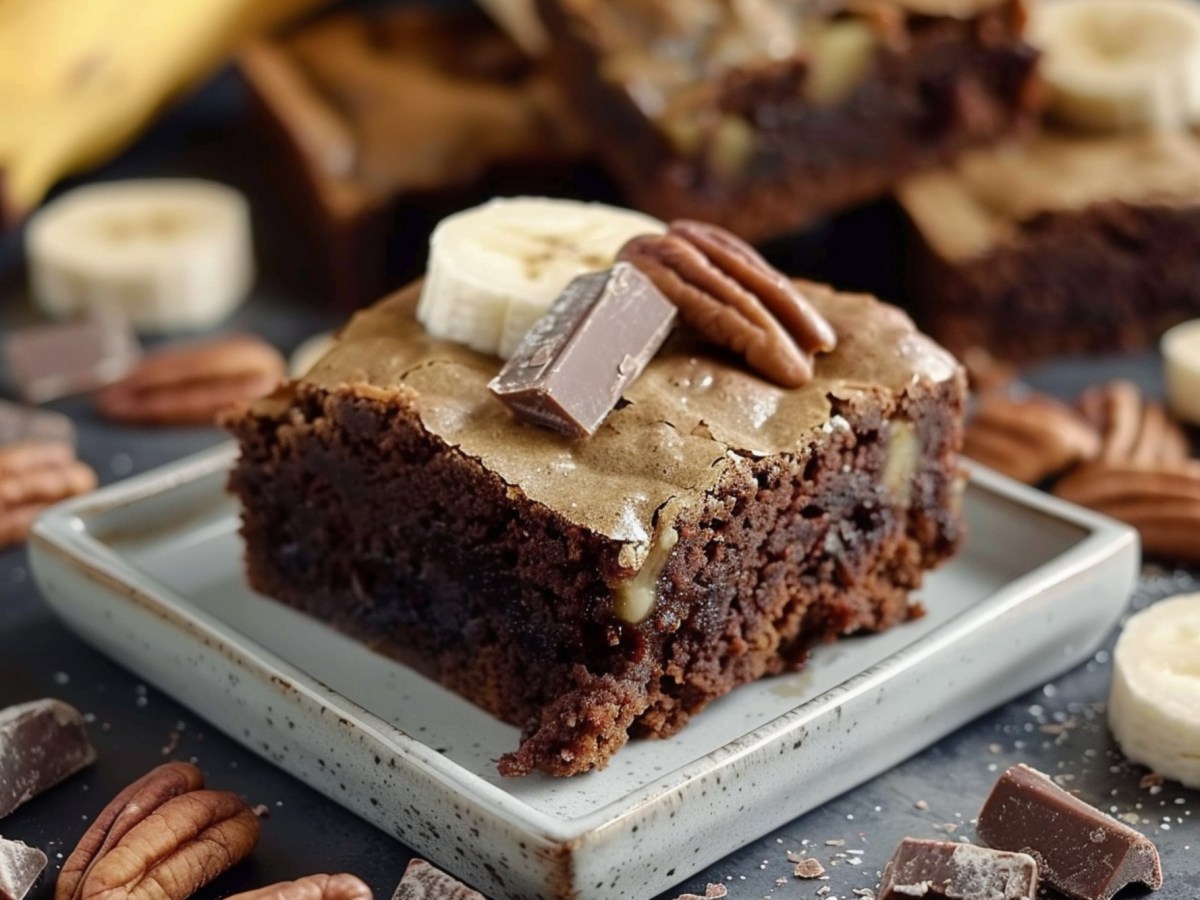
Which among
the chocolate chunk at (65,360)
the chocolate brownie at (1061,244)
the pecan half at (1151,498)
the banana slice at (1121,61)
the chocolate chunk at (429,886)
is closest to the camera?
the chocolate chunk at (429,886)

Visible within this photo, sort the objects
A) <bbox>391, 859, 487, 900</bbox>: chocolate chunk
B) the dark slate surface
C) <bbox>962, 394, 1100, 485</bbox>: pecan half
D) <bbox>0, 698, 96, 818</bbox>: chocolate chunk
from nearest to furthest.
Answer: <bbox>391, 859, 487, 900</bbox>: chocolate chunk → the dark slate surface → <bbox>0, 698, 96, 818</bbox>: chocolate chunk → <bbox>962, 394, 1100, 485</bbox>: pecan half

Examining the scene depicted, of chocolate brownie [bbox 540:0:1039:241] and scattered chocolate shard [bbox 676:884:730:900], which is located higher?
chocolate brownie [bbox 540:0:1039:241]

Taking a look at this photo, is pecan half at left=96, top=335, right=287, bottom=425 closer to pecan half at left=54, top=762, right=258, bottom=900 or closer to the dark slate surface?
the dark slate surface

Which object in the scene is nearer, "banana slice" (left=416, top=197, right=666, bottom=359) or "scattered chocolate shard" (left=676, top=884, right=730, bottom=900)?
"scattered chocolate shard" (left=676, top=884, right=730, bottom=900)

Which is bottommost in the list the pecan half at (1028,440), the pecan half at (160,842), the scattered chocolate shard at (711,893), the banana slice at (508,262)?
the pecan half at (1028,440)

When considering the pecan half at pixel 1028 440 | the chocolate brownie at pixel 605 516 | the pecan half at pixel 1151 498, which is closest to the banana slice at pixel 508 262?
the chocolate brownie at pixel 605 516

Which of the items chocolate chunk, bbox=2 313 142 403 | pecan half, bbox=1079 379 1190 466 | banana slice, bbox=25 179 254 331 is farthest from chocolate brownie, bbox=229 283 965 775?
banana slice, bbox=25 179 254 331

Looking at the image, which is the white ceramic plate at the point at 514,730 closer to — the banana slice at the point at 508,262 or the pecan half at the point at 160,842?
the pecan half at the point at 160,842
